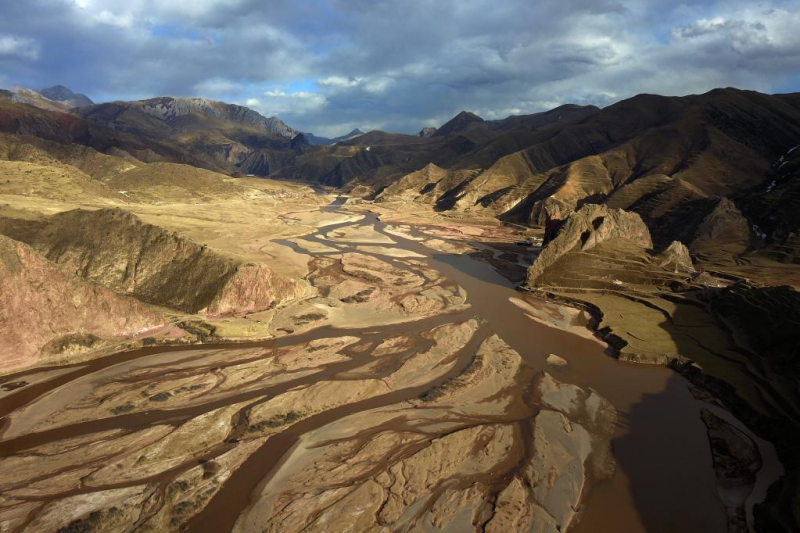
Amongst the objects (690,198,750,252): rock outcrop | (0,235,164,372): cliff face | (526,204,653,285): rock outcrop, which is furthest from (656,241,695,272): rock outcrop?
(0,235,164,372): cliff face

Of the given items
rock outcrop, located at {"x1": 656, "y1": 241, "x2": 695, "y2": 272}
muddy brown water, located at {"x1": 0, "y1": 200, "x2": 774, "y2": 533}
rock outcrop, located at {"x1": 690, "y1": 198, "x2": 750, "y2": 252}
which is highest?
rock outcrop, located at {"x1": 690, "y1": 198, "x2": 750, "y2": 252}

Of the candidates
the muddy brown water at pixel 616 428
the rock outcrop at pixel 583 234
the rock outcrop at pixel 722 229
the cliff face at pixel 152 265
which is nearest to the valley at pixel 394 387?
the muddy brown water at pixel 616 428

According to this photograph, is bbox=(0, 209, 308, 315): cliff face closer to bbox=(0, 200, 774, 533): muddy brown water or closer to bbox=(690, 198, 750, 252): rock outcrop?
bbox=(0, 200, 774, 533): muddy brown water

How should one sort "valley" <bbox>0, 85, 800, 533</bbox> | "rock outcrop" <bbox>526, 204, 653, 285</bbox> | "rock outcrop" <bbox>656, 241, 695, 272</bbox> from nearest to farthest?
"valley" <bbox>0, 85, 800, 533</bbox>, "rock outcrop" <bbox>526, 204, 653, 285</bbox>, "rock outcrop" <bbox>656, 241, 695, 272</bbox>

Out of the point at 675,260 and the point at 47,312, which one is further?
the point at 675,260

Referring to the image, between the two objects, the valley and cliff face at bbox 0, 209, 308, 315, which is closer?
the valley

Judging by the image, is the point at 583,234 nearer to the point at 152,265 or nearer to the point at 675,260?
the point at 675,260

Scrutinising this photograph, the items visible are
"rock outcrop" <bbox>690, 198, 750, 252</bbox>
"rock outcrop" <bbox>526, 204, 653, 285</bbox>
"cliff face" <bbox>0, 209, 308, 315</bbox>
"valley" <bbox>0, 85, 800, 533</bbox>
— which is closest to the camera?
"valley" <bbox>0, 85, 800, 533</bbox>

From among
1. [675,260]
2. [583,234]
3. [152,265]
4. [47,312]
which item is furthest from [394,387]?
[675,260]
